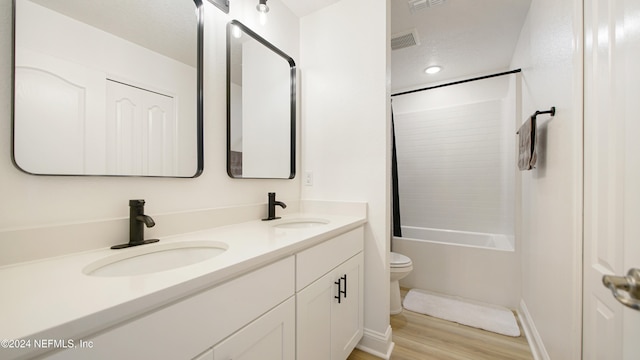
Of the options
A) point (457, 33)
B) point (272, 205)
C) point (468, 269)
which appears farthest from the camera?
point (468, 269)

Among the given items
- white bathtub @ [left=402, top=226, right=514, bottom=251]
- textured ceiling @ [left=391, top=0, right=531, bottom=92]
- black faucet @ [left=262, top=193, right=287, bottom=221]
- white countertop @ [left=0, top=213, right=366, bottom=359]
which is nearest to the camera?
white countertop @ [left=0, top=213, right=366, bottom=359]

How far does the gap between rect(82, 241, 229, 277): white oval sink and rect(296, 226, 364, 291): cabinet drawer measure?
1.06 ft

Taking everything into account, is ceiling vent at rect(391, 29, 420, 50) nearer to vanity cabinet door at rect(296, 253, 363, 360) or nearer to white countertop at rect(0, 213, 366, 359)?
vanity cabinet door at rect(296, 253, 363, 360)

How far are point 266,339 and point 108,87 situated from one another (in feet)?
3.57

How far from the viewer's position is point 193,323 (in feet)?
1.94

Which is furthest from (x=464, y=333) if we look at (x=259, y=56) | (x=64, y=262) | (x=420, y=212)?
(x=259, y=56)

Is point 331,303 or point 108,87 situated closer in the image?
point 108,87

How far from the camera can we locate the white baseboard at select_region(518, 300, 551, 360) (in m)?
1.43

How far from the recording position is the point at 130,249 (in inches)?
33.6

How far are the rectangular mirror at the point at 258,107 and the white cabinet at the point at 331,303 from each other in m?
0.68

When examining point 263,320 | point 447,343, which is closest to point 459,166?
point 447,343

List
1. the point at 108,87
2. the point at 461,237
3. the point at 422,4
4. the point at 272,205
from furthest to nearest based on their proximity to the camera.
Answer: the point at 461,237 < the point at 422,4 < the point at 272,205 < the point at 108,87

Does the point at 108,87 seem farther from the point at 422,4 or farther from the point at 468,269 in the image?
the point at 468,269

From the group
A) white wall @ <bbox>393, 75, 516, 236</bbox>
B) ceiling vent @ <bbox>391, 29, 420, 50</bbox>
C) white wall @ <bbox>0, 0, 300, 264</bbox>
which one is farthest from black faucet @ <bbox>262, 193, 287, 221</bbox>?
white wall @ <bbox>393, 75, 516, 236</bbox>
